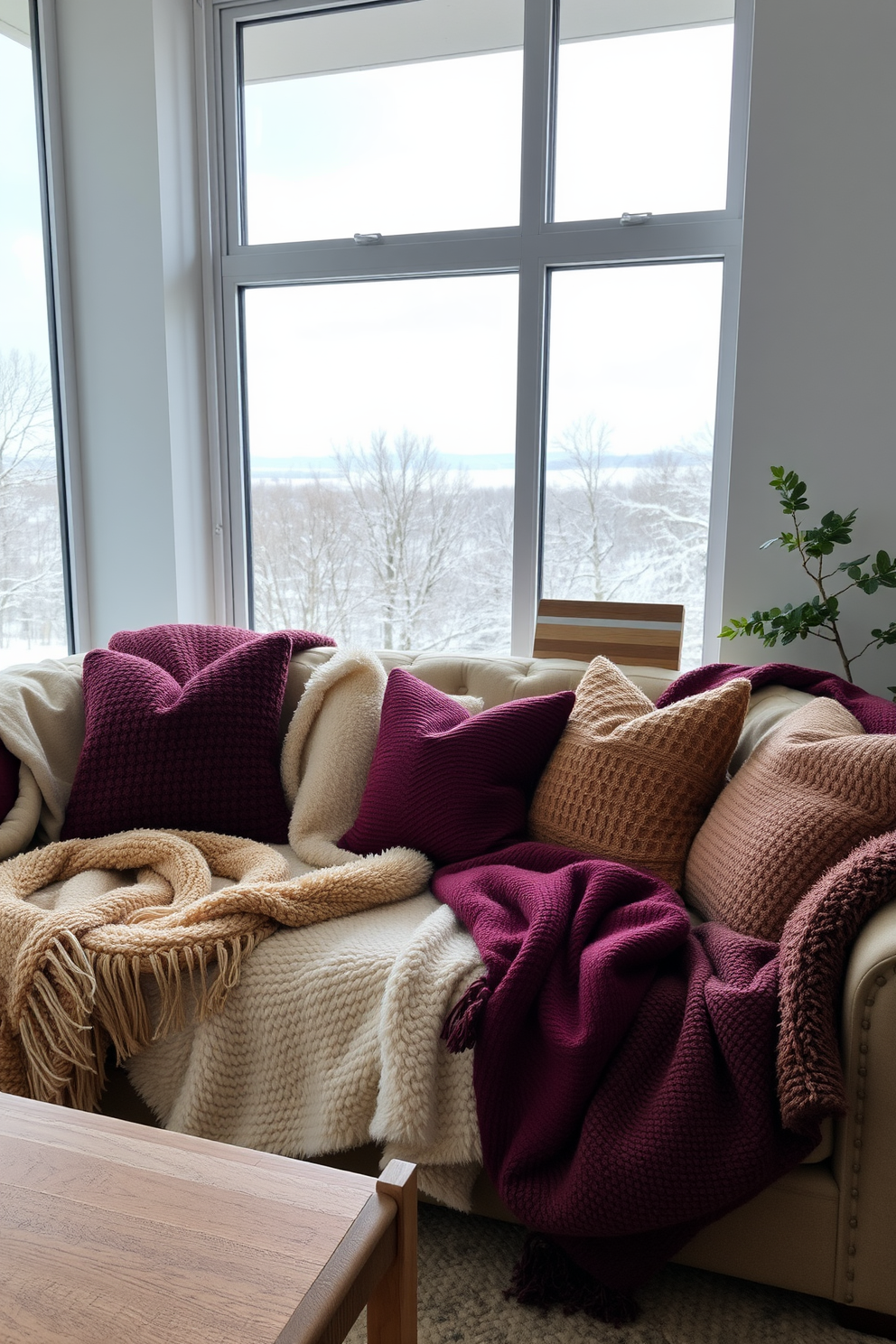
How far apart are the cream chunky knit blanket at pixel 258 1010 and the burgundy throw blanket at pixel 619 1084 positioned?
70 mm

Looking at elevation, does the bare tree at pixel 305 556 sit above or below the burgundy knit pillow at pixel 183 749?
above

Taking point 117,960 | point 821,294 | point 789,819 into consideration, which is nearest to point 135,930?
point 117,960

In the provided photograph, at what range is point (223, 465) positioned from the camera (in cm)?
287

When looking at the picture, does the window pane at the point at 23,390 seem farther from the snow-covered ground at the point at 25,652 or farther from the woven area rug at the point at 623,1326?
the woven area rug at the point at 623,1326

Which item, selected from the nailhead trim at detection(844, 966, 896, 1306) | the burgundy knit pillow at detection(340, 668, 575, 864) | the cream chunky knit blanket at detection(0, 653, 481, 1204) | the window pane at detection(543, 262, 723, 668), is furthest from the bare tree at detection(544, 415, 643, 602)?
the nailhead trim at detection(844, 966, 896, 1306)

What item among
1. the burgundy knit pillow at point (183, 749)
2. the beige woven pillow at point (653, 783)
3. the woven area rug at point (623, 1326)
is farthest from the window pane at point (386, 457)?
the woven area rug at point (623, 1326)

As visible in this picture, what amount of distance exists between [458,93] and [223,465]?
1.22 meters

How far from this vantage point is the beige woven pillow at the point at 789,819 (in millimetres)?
1267

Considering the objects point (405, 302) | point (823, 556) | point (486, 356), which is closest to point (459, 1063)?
point (823, 556)

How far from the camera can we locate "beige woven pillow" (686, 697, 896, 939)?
4.16ft

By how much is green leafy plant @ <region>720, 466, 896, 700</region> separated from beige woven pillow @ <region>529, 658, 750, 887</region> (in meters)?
0.48

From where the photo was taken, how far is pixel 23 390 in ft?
8.41

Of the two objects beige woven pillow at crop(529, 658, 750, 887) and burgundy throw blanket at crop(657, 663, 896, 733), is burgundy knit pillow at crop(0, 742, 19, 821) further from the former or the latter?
burgundy throw blanket at crop(657, 663, 896, 733)

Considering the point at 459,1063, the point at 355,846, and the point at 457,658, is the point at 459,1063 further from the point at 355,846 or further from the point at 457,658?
the point at 457,658
